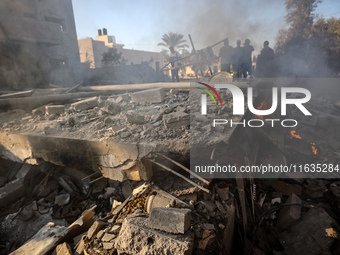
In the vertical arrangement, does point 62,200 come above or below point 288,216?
below

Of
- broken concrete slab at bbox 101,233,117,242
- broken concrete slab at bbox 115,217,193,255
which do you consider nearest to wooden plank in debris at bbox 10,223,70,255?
broken concrete slab at bbox 101,233,117,242

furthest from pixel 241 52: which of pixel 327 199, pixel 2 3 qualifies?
pixel 2 3

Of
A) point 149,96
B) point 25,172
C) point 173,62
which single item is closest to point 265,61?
point 173,62

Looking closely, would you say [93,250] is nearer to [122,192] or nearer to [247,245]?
[122,192]

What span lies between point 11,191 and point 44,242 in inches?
74.4

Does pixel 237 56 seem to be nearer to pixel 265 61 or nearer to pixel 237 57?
pixel 237 57

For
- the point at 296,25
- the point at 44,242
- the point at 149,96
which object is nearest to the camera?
the point at 44,242

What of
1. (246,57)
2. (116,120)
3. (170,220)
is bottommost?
(170,220)

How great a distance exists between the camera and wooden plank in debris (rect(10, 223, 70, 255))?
7.56ft

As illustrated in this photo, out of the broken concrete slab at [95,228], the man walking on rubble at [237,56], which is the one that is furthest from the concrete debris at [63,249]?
the man walking on rubble at [237,56]

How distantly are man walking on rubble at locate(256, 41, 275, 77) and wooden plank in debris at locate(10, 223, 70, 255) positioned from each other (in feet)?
30.9

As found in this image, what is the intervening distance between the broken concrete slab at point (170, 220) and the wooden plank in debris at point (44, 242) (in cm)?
139

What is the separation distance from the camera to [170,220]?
1769 mm

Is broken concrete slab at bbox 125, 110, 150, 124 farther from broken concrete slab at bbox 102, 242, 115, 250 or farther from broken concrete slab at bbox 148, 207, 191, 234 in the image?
broken concrete slab at bbox 102, 242, 115, 250
